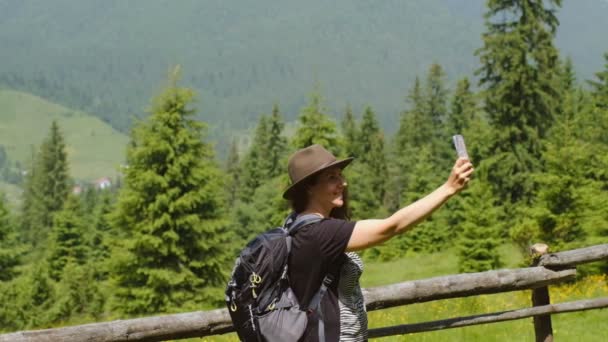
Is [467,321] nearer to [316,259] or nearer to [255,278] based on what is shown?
[316,259]

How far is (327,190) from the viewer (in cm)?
432

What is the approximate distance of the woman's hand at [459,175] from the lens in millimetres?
3836

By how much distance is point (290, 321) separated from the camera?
4.00 m

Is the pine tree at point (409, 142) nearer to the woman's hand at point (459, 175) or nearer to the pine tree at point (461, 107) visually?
the pine tree at point (461, 107)

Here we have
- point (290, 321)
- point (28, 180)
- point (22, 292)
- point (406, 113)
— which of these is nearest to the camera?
point (290, 321)

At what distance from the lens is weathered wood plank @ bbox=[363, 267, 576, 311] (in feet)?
21.0

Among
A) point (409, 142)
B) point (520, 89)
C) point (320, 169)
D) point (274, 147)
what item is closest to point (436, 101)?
point (409, 142)

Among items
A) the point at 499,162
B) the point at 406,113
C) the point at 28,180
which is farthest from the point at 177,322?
the point at 28,180

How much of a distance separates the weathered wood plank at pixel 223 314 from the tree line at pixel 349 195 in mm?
1425

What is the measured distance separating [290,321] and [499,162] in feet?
110

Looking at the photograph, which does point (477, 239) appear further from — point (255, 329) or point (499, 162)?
point (255, 329)

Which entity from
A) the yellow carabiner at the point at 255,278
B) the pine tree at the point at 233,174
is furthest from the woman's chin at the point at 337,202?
the pine tree at the point at 233,174

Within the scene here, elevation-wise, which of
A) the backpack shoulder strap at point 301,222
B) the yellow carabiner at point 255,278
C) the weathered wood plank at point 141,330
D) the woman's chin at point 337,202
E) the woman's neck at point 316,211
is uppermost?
the woman's chin at point 337,202

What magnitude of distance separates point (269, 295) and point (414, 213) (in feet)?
3.05
